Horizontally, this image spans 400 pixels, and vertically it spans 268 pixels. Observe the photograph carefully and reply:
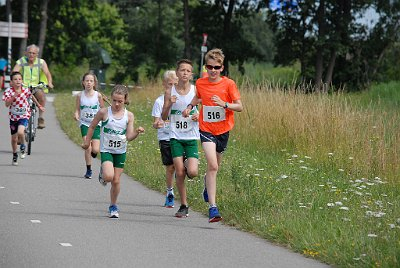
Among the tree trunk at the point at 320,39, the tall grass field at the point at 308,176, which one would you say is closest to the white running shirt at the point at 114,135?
the tall grass field at the point at 308,176

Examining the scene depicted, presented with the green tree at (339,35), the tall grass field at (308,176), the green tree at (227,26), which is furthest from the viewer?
the green tree at (227,26)

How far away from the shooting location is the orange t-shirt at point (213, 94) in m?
11.5

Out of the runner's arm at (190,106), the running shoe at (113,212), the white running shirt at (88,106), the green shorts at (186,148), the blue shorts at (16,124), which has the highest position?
the runner's arm at (190,106)

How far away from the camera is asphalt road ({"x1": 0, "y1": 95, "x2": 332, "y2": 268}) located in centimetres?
911

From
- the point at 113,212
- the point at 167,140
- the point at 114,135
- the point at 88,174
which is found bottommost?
the point at 88,174

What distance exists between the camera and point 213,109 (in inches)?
452

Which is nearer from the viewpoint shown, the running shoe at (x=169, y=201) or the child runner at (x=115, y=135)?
the child runner at (x=115, y=135)

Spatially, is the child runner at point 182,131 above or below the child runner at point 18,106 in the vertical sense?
above

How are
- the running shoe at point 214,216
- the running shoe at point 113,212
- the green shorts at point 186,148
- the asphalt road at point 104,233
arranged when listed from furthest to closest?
the green shorts at point 186,148 → the running shoe at point 113,212 → the running shoe at point 214,216 → the asphalt road at point 104,233

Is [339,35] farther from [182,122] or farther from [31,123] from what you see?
[182,122]

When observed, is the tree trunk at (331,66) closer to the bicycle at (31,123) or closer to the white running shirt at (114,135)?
the bicycle at (31,123)

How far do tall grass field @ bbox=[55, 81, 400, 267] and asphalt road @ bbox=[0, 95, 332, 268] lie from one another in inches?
12.7

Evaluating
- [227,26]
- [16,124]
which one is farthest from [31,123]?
[227,26]

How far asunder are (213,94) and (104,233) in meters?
1.89
